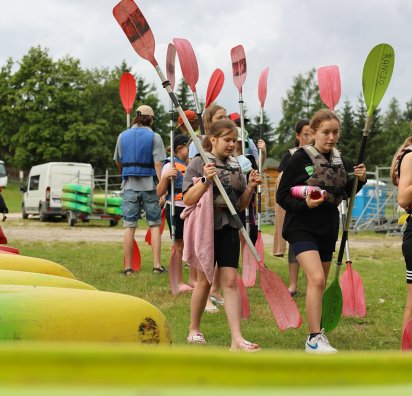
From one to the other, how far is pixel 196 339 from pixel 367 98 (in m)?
2.14

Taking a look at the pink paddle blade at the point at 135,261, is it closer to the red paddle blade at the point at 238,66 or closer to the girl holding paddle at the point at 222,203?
the red paddle blade at the point at 238,66

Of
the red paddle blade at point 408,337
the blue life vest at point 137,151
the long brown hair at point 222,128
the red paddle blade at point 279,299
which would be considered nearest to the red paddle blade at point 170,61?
the blue life vest at point 137,151

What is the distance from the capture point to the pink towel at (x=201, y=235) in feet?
14.6

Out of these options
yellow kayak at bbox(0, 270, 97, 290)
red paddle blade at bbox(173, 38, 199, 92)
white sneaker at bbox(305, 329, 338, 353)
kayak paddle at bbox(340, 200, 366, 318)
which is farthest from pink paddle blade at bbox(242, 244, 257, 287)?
yellow kayak at bbox(0, 270, 97, 290)

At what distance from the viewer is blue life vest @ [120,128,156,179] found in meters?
7.89

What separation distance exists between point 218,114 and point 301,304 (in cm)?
195

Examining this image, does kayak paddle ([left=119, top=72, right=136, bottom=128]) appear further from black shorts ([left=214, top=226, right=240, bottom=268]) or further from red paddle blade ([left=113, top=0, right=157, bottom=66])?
black shorts ([left=214, top=226, right=240, bottom=268])

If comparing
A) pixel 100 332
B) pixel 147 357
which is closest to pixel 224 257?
pixel 100 332

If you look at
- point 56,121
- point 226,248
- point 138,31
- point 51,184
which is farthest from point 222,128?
point 56,121

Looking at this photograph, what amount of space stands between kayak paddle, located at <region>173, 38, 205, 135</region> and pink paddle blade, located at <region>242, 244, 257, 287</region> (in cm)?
125

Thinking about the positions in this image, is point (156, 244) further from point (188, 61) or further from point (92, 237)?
point (92, 237)

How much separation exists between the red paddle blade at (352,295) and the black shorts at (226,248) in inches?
55.0

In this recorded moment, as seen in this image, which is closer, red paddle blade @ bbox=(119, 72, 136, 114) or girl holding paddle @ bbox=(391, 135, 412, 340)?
girl holding paddle @ bbox=(391, 135, 412, 340)

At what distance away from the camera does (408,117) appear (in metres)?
92.9
